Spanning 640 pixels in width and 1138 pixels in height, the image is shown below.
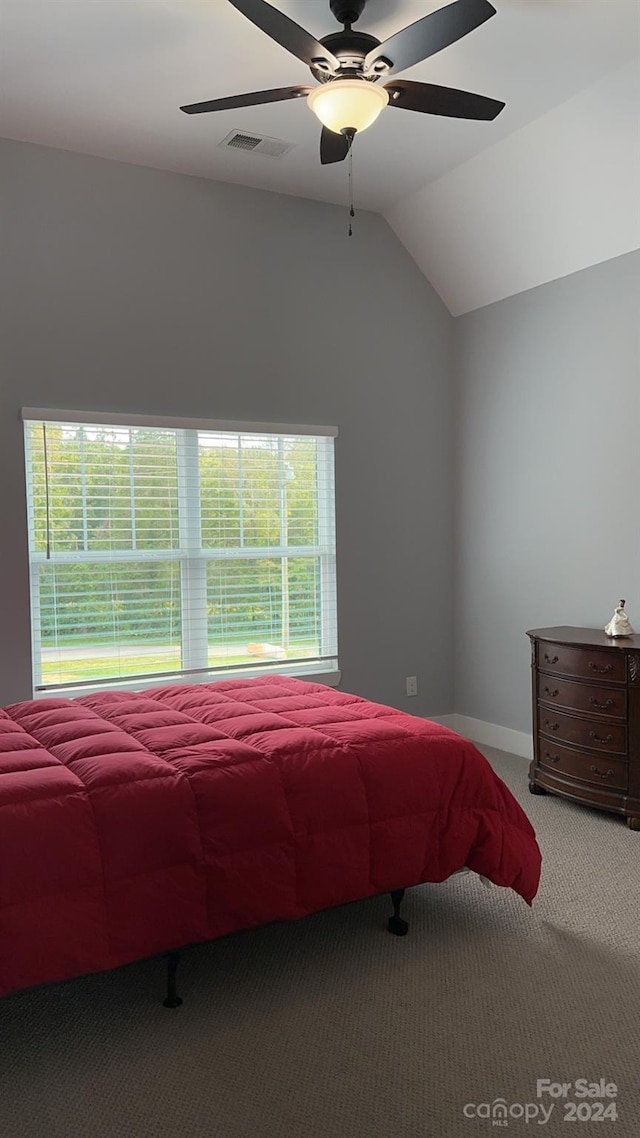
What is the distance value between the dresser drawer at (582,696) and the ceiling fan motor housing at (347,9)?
2767 mm

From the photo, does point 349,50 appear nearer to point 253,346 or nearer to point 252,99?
point 252,99

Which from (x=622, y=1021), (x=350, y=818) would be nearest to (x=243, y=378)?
(x=350, y=818)

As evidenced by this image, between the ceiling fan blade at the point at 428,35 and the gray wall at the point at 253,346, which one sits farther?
the gray wall at the point at 253,346

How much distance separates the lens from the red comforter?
6.88 feet

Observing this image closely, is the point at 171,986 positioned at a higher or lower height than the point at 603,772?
lower

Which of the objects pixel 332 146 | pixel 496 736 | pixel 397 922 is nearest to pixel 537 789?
pixel 496 736

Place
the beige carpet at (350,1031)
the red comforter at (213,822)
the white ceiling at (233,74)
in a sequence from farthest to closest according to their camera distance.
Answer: the white ceiling at (233,74), the red comforter at (213,822), the beige carpet at (350,1031)

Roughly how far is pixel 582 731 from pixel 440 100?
2.64 meters

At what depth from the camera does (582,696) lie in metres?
3.88

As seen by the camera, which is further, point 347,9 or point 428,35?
point 347,9

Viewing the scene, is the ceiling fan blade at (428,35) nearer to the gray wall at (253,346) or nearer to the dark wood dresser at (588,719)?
the gray wall at (253,346)

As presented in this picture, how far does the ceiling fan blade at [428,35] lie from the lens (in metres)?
2.31

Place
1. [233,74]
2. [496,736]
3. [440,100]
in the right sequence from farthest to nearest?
[496,736] → [233,74] → [440,100]

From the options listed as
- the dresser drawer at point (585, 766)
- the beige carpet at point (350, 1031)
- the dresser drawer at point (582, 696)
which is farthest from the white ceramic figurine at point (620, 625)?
the beige carpet at point (350, 1031)
